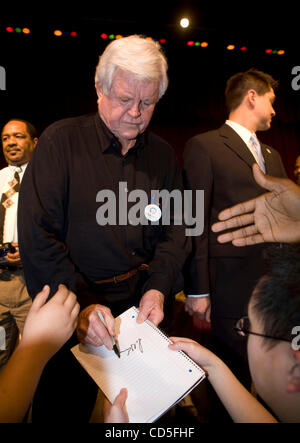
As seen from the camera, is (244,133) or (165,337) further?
(244,133)

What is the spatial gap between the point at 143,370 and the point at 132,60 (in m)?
1.27

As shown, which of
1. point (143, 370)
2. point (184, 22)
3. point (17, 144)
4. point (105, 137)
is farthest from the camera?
point (184, 22)

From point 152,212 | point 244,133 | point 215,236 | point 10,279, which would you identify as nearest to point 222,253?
point 215,236

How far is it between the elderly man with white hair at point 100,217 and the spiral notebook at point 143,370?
5 centimetres

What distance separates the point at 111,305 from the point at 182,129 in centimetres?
400

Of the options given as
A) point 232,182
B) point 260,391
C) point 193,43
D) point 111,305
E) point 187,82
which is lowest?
point 260,391

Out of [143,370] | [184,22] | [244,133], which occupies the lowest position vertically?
[143,370]

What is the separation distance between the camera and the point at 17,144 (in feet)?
7.48

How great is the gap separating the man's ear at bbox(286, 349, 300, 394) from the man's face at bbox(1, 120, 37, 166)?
2473 mm

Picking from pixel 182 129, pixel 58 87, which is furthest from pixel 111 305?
pixel 182 129

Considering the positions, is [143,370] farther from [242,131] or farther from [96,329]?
[242,131]

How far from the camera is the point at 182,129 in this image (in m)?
4.49

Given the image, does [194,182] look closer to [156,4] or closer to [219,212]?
[219,212]
